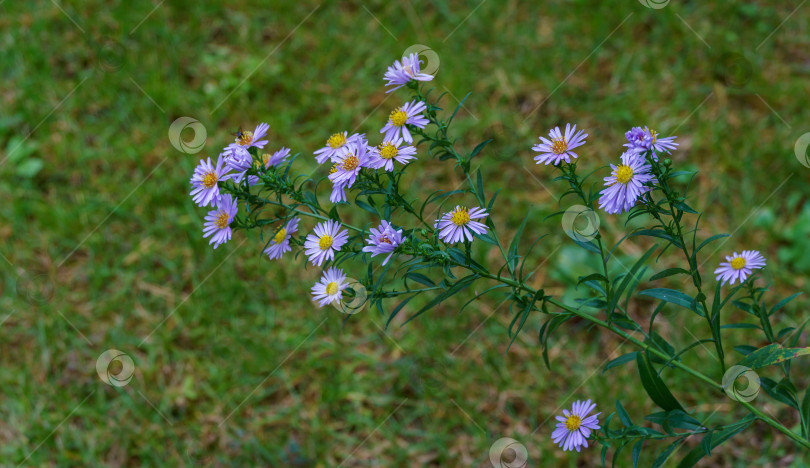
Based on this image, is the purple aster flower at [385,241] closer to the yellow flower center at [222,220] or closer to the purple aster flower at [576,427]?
the yellow flower center at [222,220]

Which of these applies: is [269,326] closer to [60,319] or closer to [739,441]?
[60,319]

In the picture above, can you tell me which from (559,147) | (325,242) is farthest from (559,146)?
(325,242)

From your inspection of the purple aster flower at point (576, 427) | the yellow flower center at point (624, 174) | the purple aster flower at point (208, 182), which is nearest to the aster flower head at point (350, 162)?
the purple aster flower at point (208, 182)

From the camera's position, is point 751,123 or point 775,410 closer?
point 775,410

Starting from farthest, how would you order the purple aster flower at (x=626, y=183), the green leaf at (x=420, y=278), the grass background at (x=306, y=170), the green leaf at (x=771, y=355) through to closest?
the grass background at (x=306, y=170), the green leaf at (x=420, y=278), the green leaf at (x=771, y=355), the purple aster flower at (x=626, y=183)

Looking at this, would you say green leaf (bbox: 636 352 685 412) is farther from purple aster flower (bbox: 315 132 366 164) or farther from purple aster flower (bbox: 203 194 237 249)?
purple aster flower (bbox: 203 194 237 249)

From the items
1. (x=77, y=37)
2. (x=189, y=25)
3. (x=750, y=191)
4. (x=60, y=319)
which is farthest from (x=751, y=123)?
(x=77, y=37)
